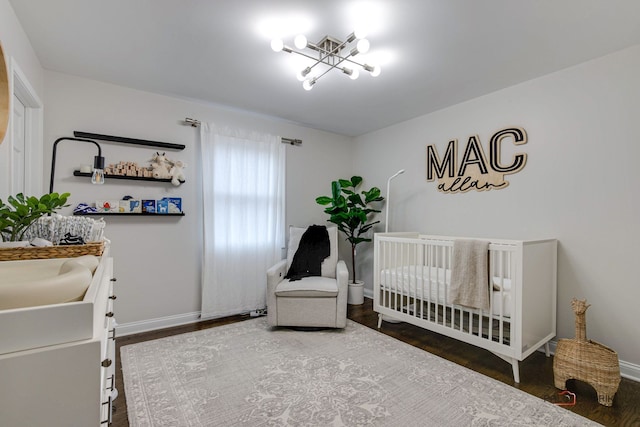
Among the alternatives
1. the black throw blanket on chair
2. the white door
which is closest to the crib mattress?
the black throw blanket on chair

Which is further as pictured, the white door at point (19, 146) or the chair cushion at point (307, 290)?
the chair cushion at point (307, 290)

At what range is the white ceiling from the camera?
1.68 metres

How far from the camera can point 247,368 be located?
2139mm

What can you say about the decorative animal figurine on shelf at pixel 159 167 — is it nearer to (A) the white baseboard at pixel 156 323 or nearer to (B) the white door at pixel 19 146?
(B) the white door at pixel 19 146

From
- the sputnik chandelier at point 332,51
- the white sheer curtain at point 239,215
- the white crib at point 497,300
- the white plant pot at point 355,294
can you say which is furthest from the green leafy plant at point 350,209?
the sputnik chandelier at point 332,51

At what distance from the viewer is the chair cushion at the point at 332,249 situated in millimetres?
→ 3299

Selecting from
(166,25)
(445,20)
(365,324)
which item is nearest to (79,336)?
(166,25)

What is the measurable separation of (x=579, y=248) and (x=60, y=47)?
4067 mm

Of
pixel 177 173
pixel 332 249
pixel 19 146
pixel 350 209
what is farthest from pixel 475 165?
pixel 19 146

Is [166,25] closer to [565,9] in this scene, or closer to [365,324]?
[565,9]

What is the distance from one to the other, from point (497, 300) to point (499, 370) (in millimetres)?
515

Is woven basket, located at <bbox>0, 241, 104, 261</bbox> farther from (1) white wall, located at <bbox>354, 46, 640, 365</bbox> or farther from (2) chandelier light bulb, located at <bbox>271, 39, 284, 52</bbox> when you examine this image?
(1) white wall, located at <bbox>354, 46, 640, 365</bbox>

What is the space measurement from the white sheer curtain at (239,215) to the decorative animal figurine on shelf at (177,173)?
21 centimetres

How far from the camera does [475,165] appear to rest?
9.53 ft
